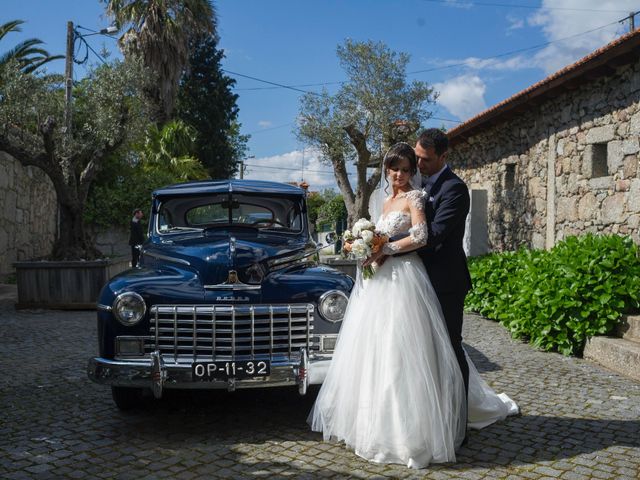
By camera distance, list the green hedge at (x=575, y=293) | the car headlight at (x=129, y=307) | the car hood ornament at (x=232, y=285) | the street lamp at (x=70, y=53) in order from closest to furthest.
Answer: the car headlight at (x=129, y=307), the car hood ornament at (x=232, y=285), the green hedge at (x=575, y=293), the street lamp at (x=70, y=53)

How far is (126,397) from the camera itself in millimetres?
4582

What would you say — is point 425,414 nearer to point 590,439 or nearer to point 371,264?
point 371,264

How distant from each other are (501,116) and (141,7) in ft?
51.6

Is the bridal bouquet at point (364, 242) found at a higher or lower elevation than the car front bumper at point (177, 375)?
higher

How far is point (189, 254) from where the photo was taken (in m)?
4.70

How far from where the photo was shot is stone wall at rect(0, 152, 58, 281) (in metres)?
14.9

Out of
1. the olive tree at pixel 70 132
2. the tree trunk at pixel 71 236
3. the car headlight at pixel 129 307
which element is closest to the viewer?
the car headlight at pixel 129 307

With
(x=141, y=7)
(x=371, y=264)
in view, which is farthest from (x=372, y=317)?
(x=141, y=7)

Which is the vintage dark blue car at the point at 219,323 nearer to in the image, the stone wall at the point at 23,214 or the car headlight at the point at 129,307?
the car headlight at the point at 129,307

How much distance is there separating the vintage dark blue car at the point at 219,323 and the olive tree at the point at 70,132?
7959mm

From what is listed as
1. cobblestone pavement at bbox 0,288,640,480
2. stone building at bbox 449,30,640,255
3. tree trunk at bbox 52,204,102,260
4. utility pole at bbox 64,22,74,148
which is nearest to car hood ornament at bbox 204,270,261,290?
cobblestone pavement at bbox 0,288,640,480

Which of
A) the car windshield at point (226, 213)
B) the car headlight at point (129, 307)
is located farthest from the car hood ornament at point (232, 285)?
the car windshield at point (226, 213)

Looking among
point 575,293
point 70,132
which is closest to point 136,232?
point 70,132

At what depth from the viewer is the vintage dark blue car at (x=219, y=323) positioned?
4016mm
